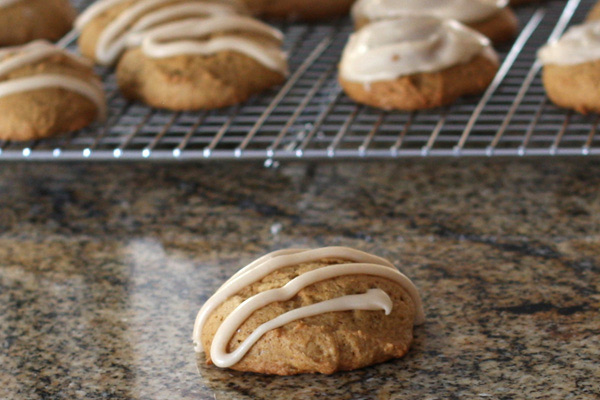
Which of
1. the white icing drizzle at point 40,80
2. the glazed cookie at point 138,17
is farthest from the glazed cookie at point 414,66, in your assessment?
the white icing drizzle at point 40,80

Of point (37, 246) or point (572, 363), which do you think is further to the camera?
point (37, 246)

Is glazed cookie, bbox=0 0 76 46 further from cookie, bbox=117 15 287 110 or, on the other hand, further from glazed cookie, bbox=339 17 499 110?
glazed cookie, bbox=339 17 499 110

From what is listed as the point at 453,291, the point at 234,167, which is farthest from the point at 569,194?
the point at 234,167

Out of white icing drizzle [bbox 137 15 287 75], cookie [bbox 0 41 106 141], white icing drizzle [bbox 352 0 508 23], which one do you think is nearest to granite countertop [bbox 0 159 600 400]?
cookie [bbox 0 41 106 141]

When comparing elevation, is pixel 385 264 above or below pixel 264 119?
above

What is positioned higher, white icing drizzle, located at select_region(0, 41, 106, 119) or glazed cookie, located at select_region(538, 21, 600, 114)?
glazed cookie, located at select_region(538, 21, 600, 114)

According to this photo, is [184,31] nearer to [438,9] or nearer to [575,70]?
[438,9]

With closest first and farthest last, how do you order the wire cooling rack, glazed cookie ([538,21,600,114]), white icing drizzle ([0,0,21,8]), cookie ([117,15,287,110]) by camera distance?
the wire cooling rack
glazed cookie ([538,21,600,114])
cookie ([117,15,287,110])
white icing drizzle ([0,0,21,8])

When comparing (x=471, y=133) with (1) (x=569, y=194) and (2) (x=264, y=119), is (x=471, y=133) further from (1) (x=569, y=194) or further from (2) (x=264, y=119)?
(2) (x=264, y=119)
